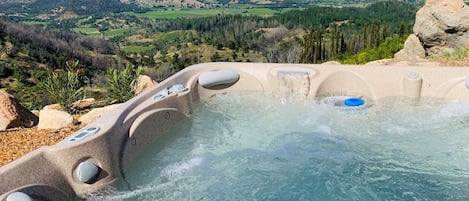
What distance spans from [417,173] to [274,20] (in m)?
54.3

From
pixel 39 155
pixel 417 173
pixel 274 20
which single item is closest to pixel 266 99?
pixel 417 173

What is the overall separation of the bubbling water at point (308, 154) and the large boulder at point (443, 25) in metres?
3.84

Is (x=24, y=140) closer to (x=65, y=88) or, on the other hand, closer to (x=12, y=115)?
(x=12, y=115)

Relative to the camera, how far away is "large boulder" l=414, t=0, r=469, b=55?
737 cm

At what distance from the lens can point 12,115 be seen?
164 inches

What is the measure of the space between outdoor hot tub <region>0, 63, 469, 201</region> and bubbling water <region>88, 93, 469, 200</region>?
0.04 feet

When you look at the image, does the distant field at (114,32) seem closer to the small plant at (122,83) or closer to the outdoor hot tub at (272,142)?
the small plant at (122,83)

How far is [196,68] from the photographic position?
15.8 ft

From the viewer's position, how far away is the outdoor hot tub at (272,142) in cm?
274

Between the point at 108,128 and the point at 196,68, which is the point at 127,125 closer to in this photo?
the point at 108,128

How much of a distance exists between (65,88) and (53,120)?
1.56m

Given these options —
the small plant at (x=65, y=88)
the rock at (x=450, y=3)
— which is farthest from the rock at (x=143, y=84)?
the rock at (x=450, y=3)

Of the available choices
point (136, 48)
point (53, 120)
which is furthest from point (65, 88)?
point (136, 48)

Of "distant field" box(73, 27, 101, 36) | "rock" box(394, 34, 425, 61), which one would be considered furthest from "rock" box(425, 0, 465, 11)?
"distant field" box(73, 27, 101, 36)
